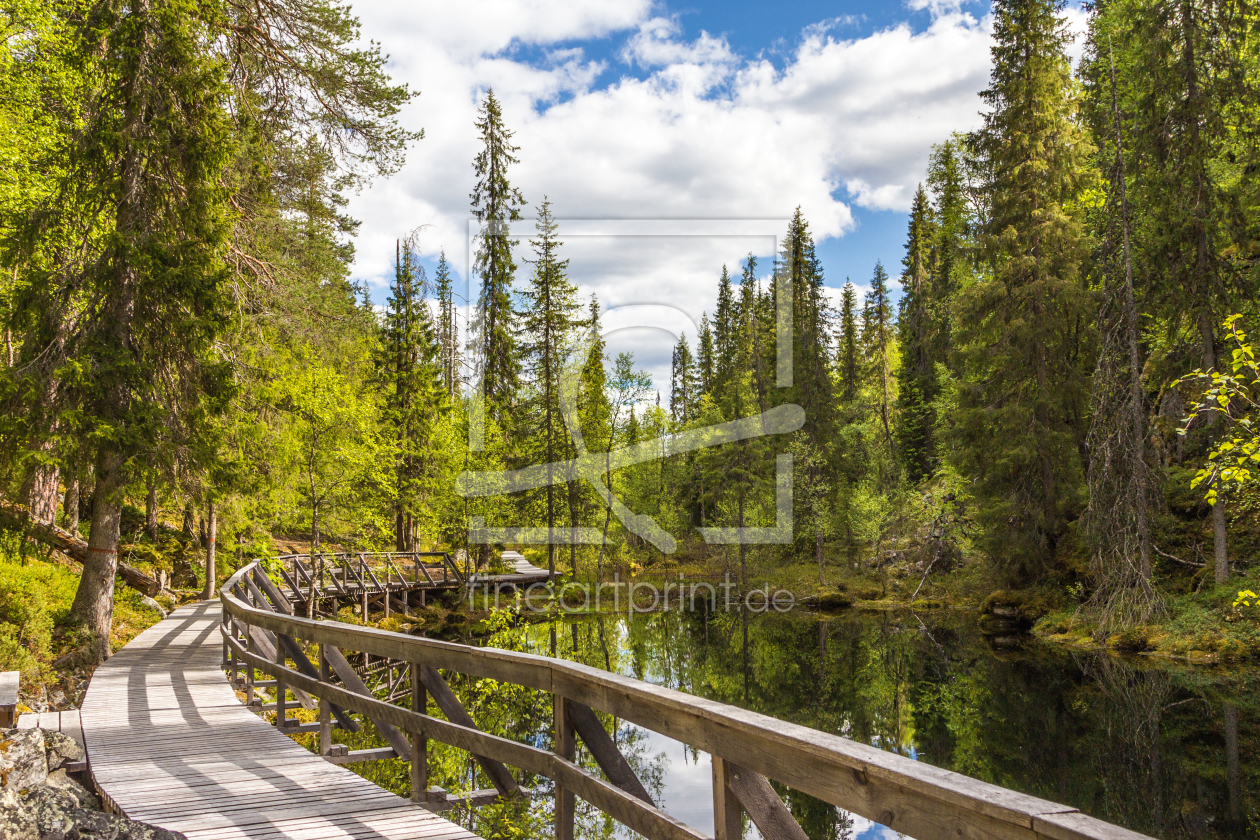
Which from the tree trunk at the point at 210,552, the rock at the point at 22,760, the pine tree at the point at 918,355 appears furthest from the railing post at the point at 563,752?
the pine tree at the point at 918,355

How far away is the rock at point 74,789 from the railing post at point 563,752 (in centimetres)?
328

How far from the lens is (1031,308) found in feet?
79.4

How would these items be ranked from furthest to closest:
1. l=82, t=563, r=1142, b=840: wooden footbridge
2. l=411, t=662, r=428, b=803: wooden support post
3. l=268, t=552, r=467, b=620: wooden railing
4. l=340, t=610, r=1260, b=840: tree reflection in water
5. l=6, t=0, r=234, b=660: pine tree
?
l=268, t=552, r=467, b=620: wooden railing < l=6, t=0, r=234, b=660: pine tree < l=340, t=610, r=1260, b=840: tree reflection in water < l=411, t=662, r=428, b=803: wooden support post < l=82, t=563, r=1142, b=840: wooden footbridge

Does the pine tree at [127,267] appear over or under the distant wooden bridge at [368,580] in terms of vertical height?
over

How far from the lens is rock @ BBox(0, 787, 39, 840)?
419 centimetres

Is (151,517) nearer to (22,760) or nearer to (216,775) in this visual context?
(22,760)

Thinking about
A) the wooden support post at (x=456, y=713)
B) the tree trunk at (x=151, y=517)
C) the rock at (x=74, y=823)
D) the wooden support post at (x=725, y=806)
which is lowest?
the rock at (x=74, y=823)

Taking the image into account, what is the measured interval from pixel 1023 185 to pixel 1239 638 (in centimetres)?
1402

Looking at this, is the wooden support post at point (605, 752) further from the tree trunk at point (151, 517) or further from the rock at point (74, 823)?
the tree trunk at point (151, 517)

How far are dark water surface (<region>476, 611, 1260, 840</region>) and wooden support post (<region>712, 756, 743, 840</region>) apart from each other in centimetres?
952

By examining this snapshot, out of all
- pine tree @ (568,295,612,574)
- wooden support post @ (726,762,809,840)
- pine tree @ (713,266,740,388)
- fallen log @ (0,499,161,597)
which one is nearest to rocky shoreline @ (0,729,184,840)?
wooden support post @ (726,762,809,840)

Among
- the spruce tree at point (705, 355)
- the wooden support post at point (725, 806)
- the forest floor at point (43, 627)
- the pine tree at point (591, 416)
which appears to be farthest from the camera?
the spruce tree at point (705, 355)

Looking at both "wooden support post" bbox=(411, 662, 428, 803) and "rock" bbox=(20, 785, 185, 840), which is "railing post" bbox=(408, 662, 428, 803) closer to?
"wooden support post" bbox=(411, 662, 428, 803)

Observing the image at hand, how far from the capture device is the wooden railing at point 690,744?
1.76 meters
